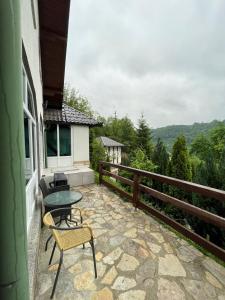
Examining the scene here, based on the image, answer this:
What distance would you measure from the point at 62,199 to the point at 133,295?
1.95 metres

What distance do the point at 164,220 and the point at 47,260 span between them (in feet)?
7.38

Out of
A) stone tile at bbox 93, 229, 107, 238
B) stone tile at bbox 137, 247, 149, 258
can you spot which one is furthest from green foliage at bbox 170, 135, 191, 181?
stone tile at bbox 137, 247, 149, 258

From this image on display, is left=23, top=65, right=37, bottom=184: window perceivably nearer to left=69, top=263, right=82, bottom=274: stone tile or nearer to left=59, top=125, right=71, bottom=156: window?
left=69, top=263, right=82, bottom=274: stone tile

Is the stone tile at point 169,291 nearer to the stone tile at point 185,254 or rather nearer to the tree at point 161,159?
the stone tile at point 185,254

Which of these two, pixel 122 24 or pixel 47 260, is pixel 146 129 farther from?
pixel 47 260

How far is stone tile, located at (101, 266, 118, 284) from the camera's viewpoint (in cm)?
216

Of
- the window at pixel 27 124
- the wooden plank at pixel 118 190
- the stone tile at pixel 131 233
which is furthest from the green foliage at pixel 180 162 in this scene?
the window at pixel 27 124

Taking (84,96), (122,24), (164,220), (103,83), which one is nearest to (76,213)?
(164,220)

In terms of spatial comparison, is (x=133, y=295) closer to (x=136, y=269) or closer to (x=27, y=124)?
(x=136, y=269)

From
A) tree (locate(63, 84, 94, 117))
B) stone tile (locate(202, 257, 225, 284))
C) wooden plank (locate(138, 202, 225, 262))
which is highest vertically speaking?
tree (locate(63, 84, 94, 117))

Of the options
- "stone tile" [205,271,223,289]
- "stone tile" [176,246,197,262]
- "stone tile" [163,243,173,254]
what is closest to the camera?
"stone tile" [205,271,223,289]

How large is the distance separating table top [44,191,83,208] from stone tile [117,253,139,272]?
1269mm

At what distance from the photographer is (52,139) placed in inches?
347

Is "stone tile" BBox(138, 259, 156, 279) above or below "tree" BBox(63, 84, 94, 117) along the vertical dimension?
below
